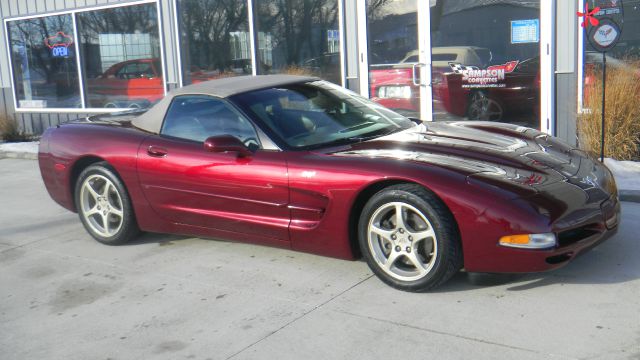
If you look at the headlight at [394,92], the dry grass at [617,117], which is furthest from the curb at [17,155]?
the dry grass at [617,117]

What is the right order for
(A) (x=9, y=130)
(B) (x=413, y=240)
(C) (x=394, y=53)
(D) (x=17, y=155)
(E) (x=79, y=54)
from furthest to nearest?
(E) (x=79, y=54) → (A) (x=9, y=130) → (D) (x=17, y=155) → (C) (x=394, y=53) → (B) (x=413, y=240)

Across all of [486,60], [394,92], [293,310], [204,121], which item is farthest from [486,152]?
[394,92]

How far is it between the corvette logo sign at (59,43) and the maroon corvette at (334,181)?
26.9ft

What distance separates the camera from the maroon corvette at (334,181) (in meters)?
3.89

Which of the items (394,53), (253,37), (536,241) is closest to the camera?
(536,241)

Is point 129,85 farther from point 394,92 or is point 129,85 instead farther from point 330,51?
point 394,92

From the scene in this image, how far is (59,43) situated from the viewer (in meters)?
13.8

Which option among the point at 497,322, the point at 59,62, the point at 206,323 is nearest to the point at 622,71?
the point at 497,322

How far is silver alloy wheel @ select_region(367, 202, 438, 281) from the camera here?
407 cm

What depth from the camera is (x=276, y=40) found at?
35.7 ft

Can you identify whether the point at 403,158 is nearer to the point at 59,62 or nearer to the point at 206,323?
the point at 206,323

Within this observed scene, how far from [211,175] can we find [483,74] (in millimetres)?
5079

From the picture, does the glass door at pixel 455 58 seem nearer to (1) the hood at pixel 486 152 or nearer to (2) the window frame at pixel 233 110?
(1) the hood at pixel 486 152

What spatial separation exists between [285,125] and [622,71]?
457 cm
